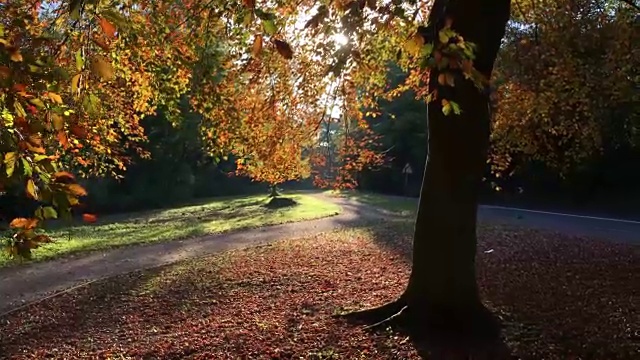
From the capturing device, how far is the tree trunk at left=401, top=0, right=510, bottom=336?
5738 millimetres

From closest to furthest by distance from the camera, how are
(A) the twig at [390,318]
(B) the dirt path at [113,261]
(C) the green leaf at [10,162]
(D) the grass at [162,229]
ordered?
1. (C) the green leaf at [10,162]
2. (A) the twig at [390,318]
3. (B) the dirt path at [113,261]
4. (D) the grass at [162,229]

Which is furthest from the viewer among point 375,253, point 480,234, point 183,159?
point 183,159

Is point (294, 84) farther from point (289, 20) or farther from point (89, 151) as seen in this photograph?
point (89, 151)

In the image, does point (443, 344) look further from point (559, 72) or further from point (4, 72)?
point (559, 72)

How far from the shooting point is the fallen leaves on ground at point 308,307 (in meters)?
5.87

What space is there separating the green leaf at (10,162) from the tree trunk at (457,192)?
455cm

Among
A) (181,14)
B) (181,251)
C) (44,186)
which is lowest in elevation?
(181,251)

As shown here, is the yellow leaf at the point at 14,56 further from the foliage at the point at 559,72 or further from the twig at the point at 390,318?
the foliage at the point at 559,72

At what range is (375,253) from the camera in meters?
13.1

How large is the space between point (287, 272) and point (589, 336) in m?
6.48

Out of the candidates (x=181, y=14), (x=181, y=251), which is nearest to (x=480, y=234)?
(x=181, y=251)

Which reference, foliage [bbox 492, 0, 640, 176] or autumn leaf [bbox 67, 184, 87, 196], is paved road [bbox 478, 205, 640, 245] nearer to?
foliage [bbox 492, 0, 640, 176]

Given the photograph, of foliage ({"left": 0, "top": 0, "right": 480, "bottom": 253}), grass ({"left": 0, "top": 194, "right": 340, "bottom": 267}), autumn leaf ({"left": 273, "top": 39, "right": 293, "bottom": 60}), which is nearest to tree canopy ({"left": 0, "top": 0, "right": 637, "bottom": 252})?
foliage ({"left": 0, "top": 0, "right": 480, "bottom": 253})

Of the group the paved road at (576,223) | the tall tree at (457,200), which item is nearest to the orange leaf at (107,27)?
the tall tree at (457,200)
